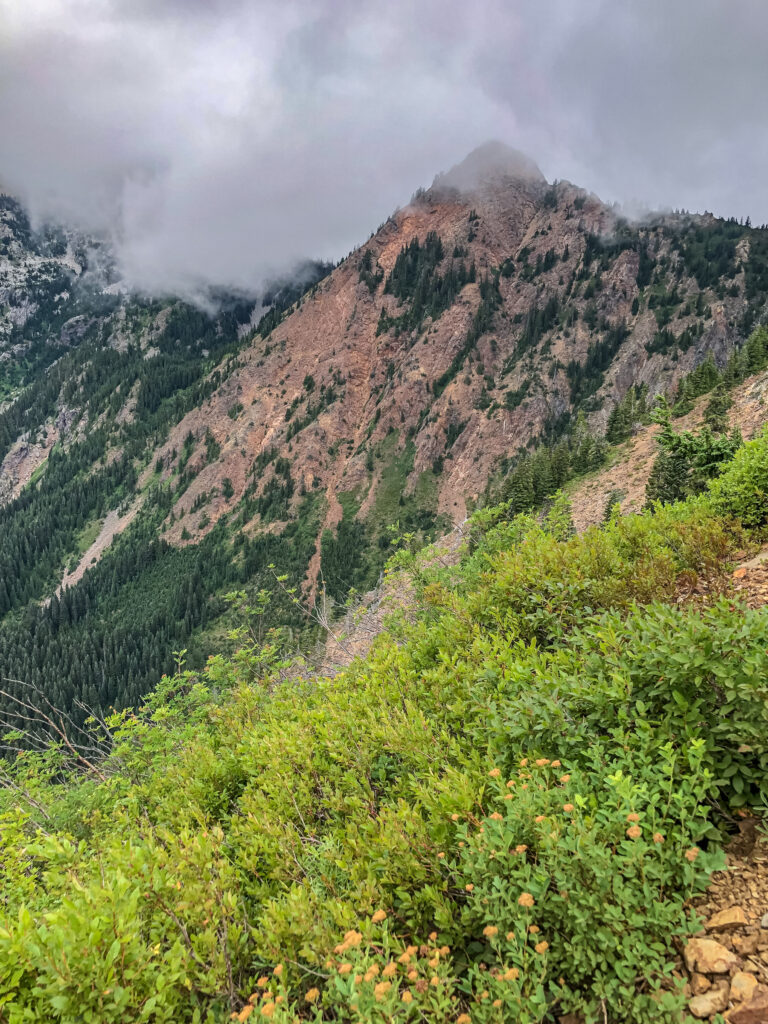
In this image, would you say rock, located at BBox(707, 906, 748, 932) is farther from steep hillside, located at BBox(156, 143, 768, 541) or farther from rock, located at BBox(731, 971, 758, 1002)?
steep hillside, located at BBox(156, 143, 768, 541)

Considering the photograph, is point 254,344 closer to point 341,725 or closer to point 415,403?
point 415,403

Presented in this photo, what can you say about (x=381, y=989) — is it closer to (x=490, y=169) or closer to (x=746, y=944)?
(x=746, y=944)

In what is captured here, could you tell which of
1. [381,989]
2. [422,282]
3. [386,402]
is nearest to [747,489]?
[381,989]

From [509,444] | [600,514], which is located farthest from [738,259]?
[600,514]

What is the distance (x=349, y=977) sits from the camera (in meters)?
2.71

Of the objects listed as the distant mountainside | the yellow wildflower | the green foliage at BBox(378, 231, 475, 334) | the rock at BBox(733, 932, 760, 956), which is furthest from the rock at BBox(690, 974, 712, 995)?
the green foliage at BBox(378, 231, 475, 334)

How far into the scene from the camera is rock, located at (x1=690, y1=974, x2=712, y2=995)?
2.47 meters

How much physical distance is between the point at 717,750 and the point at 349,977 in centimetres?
290

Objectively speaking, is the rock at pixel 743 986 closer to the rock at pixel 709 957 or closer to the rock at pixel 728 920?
the rock at pixel 709 957

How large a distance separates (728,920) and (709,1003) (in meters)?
0.51

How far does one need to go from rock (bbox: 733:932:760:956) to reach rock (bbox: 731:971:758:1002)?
0.16m

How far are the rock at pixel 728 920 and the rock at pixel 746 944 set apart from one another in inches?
2.1

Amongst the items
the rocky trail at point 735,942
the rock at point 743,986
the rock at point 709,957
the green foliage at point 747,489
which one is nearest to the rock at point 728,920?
the rocky trail at point 735,942

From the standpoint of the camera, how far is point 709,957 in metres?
2.55
